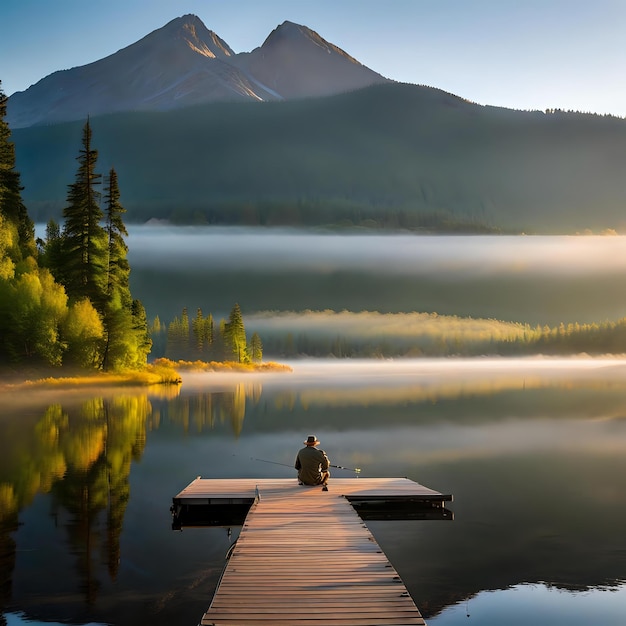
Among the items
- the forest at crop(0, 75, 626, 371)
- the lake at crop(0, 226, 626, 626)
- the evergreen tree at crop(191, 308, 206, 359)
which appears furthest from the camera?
the evergreen tree at crop(191, 308, 206, 359)

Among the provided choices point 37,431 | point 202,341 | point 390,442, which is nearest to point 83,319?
point 37,431

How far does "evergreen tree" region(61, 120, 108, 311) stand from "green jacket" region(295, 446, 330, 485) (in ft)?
219

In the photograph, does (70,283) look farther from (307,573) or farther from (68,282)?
(307,573)

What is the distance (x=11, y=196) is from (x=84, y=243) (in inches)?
404

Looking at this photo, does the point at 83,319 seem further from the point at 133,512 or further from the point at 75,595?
the point at 75,595

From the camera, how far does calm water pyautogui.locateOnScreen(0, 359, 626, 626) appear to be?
2150 cm

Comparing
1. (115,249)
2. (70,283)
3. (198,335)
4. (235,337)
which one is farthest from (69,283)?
(198,335)

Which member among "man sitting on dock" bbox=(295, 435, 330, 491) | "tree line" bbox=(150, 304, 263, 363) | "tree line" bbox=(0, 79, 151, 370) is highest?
"tree line" bbox=(0, 79, 151, 370)

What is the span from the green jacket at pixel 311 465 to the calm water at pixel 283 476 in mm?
3539

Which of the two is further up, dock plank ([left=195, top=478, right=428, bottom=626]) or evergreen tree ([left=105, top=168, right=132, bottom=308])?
evergreen tree ([left=105, top=168, right=132, bottom=308])

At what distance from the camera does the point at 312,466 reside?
32.8 meters

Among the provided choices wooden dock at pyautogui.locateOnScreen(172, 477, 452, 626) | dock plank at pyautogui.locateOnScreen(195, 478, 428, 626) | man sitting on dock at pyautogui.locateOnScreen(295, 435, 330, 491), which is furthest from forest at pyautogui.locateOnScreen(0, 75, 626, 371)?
dock plank at pyautogui.locateOnScreen(195, 478, 428, 626)

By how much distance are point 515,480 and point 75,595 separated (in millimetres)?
24130

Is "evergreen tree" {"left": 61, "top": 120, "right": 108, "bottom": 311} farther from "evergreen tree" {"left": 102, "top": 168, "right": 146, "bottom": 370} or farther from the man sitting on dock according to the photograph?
the man sitting on dock
